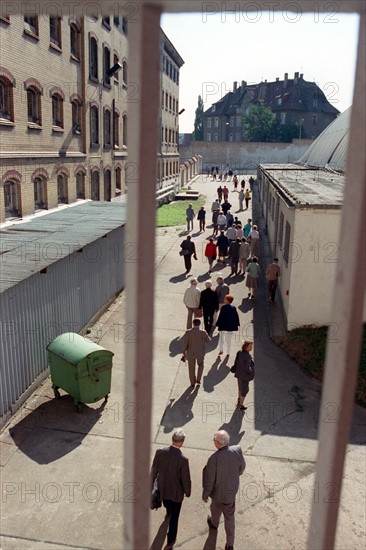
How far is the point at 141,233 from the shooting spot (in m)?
1.56

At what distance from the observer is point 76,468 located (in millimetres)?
7223

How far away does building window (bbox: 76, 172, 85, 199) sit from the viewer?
23031mm

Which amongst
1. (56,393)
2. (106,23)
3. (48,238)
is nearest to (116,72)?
(106,23)

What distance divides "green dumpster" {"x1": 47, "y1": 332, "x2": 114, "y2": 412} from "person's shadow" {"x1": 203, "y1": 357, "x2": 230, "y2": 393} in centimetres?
220

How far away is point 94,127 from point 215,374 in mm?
18094

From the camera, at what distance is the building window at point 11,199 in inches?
659

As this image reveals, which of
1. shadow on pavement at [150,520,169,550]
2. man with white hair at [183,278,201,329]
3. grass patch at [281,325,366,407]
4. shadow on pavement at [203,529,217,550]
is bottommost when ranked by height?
shadow on pavement at [150,520,169,550]

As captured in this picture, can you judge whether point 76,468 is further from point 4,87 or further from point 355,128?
point 4,87

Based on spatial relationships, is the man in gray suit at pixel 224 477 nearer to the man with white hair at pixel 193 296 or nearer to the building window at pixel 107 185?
the man with white hair at pixel 193 296

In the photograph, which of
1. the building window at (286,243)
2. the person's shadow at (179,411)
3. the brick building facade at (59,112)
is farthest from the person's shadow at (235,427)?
the brick building facade at (59,112)

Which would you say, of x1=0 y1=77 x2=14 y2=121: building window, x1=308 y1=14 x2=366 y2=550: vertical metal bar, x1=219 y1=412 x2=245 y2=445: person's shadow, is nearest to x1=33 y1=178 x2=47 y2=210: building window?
x1=0 y1=77 x2=14 y2=121: building window

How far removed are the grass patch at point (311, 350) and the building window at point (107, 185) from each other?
17836 mm

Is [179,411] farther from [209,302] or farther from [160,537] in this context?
[209,302]

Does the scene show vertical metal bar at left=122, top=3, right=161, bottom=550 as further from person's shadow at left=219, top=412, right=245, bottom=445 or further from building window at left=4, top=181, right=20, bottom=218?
building window at left=4, top=181, right=20, bottom=218
